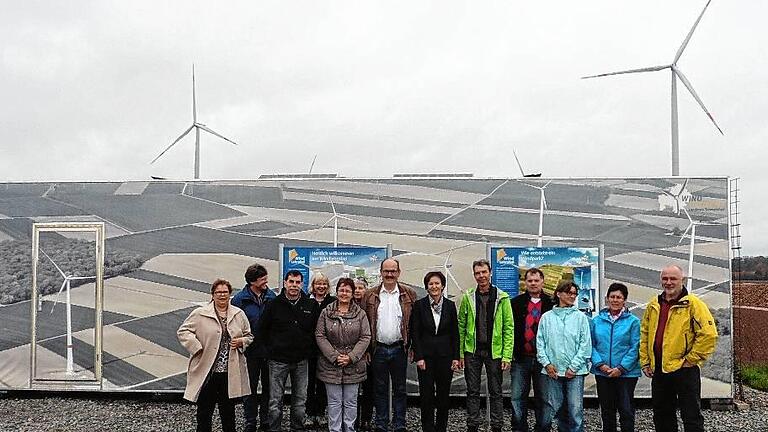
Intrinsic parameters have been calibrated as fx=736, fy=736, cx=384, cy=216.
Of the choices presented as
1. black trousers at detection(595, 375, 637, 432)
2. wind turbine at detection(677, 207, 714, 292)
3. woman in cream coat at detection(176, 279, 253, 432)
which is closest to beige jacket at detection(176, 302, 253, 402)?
woman in cream coat at detection(176, 279, 253, 432)

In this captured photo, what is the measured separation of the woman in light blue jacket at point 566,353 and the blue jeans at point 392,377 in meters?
1.23

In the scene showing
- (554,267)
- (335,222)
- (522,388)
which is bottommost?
(522,388)

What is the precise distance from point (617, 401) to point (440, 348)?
1581 millimetres

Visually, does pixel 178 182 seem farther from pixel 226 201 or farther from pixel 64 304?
pixel 64 304

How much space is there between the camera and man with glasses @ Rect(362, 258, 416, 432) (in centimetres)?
663

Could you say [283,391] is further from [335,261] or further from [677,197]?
[677,197]

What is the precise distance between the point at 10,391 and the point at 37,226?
1904mm

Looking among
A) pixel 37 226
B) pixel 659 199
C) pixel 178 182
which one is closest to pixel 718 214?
pixel 659 199

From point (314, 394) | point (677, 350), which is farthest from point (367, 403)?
point (677, 350)

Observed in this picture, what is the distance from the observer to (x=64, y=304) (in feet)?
27.3

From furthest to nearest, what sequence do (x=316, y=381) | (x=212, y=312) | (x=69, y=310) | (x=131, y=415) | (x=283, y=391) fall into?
(x=69, y=310)
(x=131, y=415)
(x=316, y=381)
(x=283, y=391)
(x=212, y=312)

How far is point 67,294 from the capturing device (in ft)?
27.3

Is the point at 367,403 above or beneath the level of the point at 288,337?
beneath

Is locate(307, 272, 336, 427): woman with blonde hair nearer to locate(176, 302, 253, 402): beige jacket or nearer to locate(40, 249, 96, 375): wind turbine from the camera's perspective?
locate(176, 302, 253, 402): beige jacket
